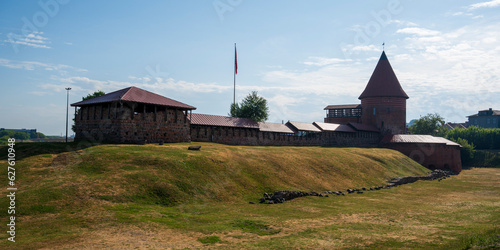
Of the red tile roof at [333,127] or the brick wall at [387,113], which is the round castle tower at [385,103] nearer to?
the brick wall at [387,113]

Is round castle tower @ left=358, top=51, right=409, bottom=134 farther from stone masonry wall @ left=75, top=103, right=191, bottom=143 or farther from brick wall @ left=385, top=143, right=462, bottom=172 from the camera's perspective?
stone masonry wall @ left=75, top=103, right=191, bottom=143

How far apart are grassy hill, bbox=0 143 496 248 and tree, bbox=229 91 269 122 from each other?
62.0ft

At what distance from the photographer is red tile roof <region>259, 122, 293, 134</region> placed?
4309 cm

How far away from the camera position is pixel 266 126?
4388cm

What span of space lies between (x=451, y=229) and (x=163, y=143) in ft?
76.6

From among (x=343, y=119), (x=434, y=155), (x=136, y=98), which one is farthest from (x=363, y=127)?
(x=136, y=98)

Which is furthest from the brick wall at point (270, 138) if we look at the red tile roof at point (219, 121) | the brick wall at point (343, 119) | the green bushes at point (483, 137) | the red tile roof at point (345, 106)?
the green bushes at point (483, 137)

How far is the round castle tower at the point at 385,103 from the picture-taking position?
65.4 metres

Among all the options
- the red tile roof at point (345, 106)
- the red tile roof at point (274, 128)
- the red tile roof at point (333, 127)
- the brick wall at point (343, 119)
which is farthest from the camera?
the red tile roof at point (345, 106)

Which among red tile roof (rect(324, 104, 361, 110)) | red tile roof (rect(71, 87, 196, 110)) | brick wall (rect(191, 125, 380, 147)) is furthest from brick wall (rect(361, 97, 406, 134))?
red tile roof (rect(71, 87, 196, 110))

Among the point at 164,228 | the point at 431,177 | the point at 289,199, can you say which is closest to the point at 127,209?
the point at 164,228

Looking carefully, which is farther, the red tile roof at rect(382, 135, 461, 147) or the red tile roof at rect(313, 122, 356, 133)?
the red tile roof at rect(382, 135, 461, 147)

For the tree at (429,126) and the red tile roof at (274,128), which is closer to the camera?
the red tile roof at (274,128)

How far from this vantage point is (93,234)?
13.2 metres
